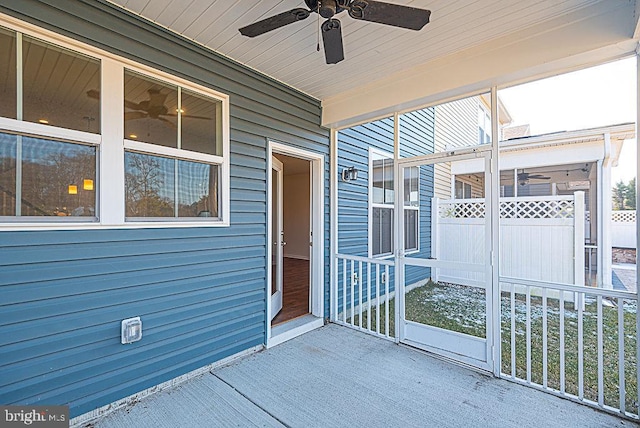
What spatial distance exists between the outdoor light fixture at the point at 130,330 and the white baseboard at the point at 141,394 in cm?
45

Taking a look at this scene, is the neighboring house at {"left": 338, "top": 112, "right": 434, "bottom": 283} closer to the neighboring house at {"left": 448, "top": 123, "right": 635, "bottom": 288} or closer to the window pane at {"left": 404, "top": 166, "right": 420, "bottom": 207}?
the window pane at {"left": 404, "top": 166, "right": 420, "bottom": 207}

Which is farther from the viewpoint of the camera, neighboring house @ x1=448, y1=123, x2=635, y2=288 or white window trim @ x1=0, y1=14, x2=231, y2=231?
neighboring house @ x1=448, y1=123, x2=635, y2=288

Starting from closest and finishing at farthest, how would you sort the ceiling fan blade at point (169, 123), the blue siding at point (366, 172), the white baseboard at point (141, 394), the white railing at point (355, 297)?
the white baseboard at point (141, 394)
the ceiling fan blade at point (169, 123)
the blue siding at point (366, 172)
the white railing at point (355, 297)

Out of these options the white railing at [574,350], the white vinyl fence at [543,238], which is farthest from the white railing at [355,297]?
the white vinyl fence at [543,238]

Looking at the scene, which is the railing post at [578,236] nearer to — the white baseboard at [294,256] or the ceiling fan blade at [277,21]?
the ceiling fan blade at [277,21]

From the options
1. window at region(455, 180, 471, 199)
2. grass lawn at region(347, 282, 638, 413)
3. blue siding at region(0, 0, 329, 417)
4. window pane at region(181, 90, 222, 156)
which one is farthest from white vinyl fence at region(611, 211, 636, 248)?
window pane at region(181, 90, 222, 156)

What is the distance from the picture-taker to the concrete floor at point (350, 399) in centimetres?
209

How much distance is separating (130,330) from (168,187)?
1.17 m

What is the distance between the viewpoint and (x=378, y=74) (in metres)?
3.27

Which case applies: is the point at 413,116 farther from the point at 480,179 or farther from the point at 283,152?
the point at 283,152

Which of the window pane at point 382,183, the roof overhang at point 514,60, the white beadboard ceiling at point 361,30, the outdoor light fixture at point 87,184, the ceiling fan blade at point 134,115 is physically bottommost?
the outdoor light fixture at point 87,184

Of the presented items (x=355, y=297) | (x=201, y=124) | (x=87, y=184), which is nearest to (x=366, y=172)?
(x=355, y=297)

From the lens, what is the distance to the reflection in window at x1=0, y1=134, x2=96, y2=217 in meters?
1.81

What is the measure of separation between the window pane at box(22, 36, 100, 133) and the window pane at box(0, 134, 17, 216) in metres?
0.19
